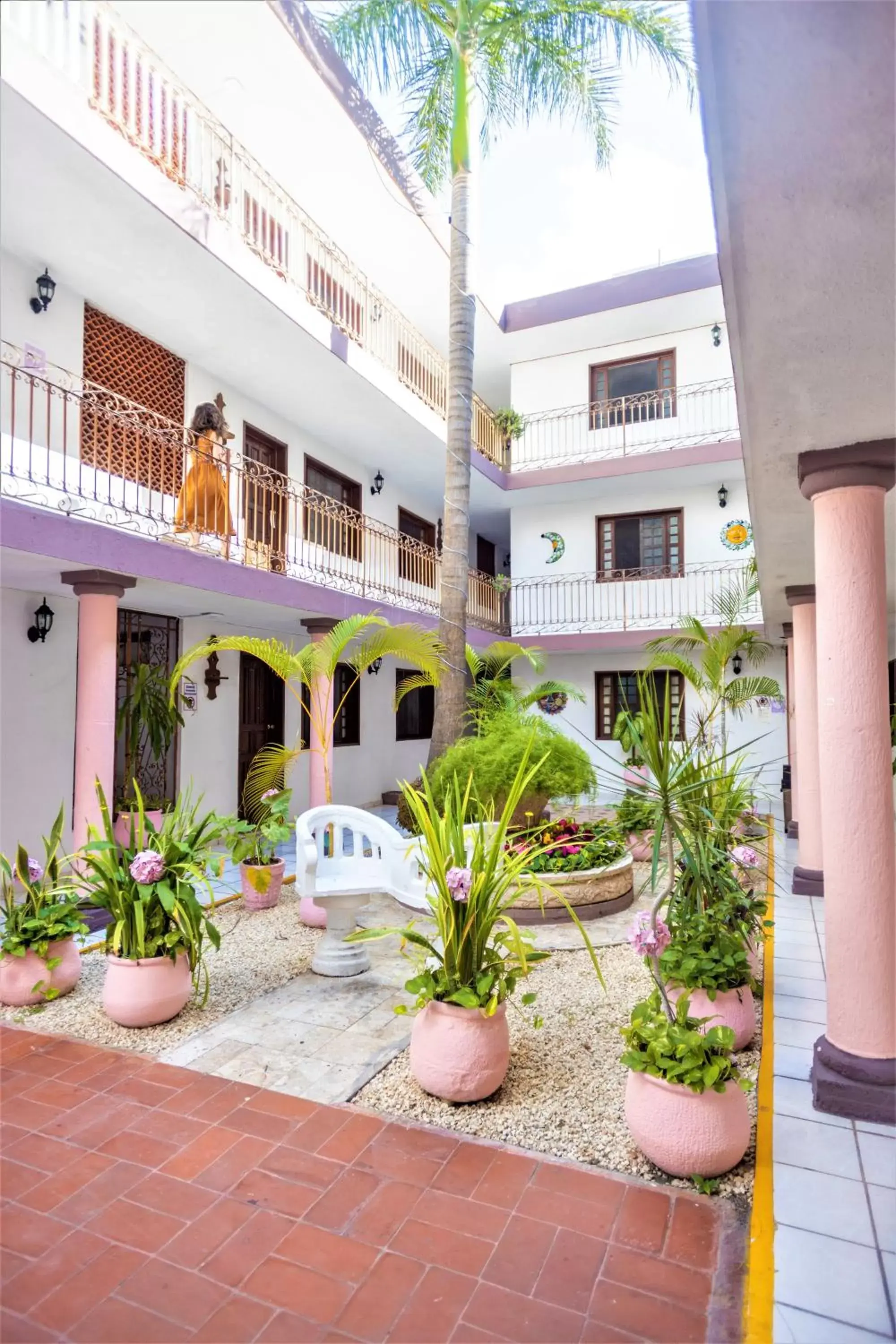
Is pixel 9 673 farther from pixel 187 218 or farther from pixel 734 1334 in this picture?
pixel 734 1334

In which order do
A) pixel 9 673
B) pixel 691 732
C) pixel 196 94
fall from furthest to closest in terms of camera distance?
pixel 691 732 < pixel 9 673 < pixel 196 94

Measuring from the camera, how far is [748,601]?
36.8ft

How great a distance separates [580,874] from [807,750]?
2318 millimetres

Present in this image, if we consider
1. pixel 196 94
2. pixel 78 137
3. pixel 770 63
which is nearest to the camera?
pixel 196 94

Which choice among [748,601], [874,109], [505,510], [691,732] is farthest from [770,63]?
[505,510]

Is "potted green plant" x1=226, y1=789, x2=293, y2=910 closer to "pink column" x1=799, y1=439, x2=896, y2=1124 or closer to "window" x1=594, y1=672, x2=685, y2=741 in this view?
"pink column" x1=799, y1=439, x2=896, y2=1124

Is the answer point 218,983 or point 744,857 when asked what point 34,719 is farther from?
point 744,857

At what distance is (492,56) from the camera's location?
12.1ft

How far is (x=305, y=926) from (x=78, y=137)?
225 inches

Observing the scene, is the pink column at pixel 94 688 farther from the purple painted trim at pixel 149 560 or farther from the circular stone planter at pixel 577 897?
the circular stone planter at pixel 577 897

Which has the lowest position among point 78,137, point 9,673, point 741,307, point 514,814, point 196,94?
point 514,814

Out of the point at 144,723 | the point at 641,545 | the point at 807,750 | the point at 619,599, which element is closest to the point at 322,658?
the point at 144,723

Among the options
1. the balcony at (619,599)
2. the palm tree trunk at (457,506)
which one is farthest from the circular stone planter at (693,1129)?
the balcony at (619,599)

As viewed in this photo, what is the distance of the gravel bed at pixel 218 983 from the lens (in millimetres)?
3789
